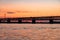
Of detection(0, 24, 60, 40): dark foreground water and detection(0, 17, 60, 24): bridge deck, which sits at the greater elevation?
detection(0, 17, 60, 24): bridge deck

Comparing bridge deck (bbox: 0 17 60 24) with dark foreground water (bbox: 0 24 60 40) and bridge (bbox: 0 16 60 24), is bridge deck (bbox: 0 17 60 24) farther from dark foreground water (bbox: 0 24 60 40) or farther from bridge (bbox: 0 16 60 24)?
dark foreground water (bbox: 0 24 60 40)

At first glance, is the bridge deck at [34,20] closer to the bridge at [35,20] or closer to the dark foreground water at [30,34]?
the bridge at [35,20]

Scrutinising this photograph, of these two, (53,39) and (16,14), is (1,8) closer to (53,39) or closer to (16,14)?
(16,14)

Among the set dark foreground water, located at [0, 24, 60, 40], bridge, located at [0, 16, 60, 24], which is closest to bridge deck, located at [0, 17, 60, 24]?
bridge, located at [0, 16, 60, 24]

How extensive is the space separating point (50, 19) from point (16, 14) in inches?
12.8

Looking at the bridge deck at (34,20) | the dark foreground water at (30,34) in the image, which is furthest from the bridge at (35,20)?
the dark foreground water at (30,34)

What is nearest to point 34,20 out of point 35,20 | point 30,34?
point 35,20

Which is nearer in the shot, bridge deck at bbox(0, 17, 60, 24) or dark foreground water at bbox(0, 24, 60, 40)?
dark foreground water at bbox(0, 24, 60, 40)

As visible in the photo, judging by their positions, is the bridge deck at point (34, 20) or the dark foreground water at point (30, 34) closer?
the dark foreground water at point (30, 34)

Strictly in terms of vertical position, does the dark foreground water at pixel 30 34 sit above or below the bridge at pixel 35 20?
below

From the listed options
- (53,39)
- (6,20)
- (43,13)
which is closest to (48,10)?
(43,13)

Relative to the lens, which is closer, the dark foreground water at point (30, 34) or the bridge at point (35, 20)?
the dark foreground water at point (30, 34)

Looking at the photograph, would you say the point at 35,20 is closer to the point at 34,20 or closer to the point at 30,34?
the point at 34,20

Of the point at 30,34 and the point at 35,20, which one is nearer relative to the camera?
the point at 30,34
